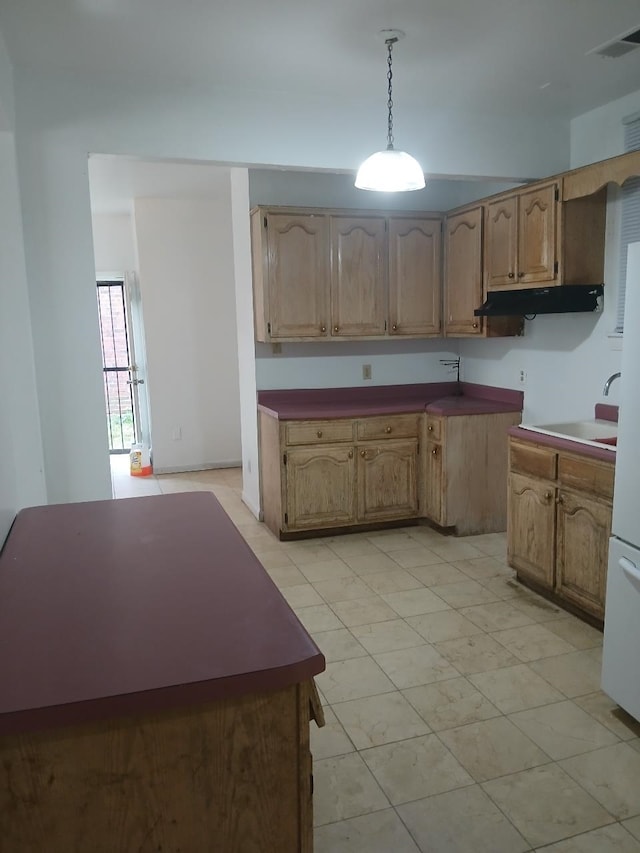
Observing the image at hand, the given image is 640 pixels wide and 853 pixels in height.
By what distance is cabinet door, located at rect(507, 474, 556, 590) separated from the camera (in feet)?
10.5

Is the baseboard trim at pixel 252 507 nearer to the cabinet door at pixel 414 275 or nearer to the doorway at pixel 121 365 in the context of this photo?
the cabinet door at pixel 414 275

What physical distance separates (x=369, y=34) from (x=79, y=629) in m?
2.42

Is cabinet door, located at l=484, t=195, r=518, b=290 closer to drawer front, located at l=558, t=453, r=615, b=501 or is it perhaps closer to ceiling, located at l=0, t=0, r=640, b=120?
ceiling, located at l=0, t=0, r=640, b=120

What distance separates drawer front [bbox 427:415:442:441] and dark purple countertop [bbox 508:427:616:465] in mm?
809

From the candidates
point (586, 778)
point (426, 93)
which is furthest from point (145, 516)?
point (426, 93)

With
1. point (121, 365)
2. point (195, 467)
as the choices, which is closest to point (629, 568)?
point (195, 467)

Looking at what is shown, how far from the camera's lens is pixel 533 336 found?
4.18 meters

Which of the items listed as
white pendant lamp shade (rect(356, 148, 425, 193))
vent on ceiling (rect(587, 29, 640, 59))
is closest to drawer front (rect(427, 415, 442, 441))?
white pendant lamp shade (rect(356, 148, 425, 193))

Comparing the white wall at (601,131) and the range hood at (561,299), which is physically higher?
the white wall at (601,131)

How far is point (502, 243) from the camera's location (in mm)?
3869

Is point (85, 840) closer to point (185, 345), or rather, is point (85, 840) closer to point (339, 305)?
point (339, 305)

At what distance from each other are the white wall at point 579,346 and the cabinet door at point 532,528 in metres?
0.73

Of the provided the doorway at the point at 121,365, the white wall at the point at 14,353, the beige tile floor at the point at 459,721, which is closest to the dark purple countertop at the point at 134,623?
the white wall at the point at 14,353

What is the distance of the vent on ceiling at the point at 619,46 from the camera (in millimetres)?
2629
